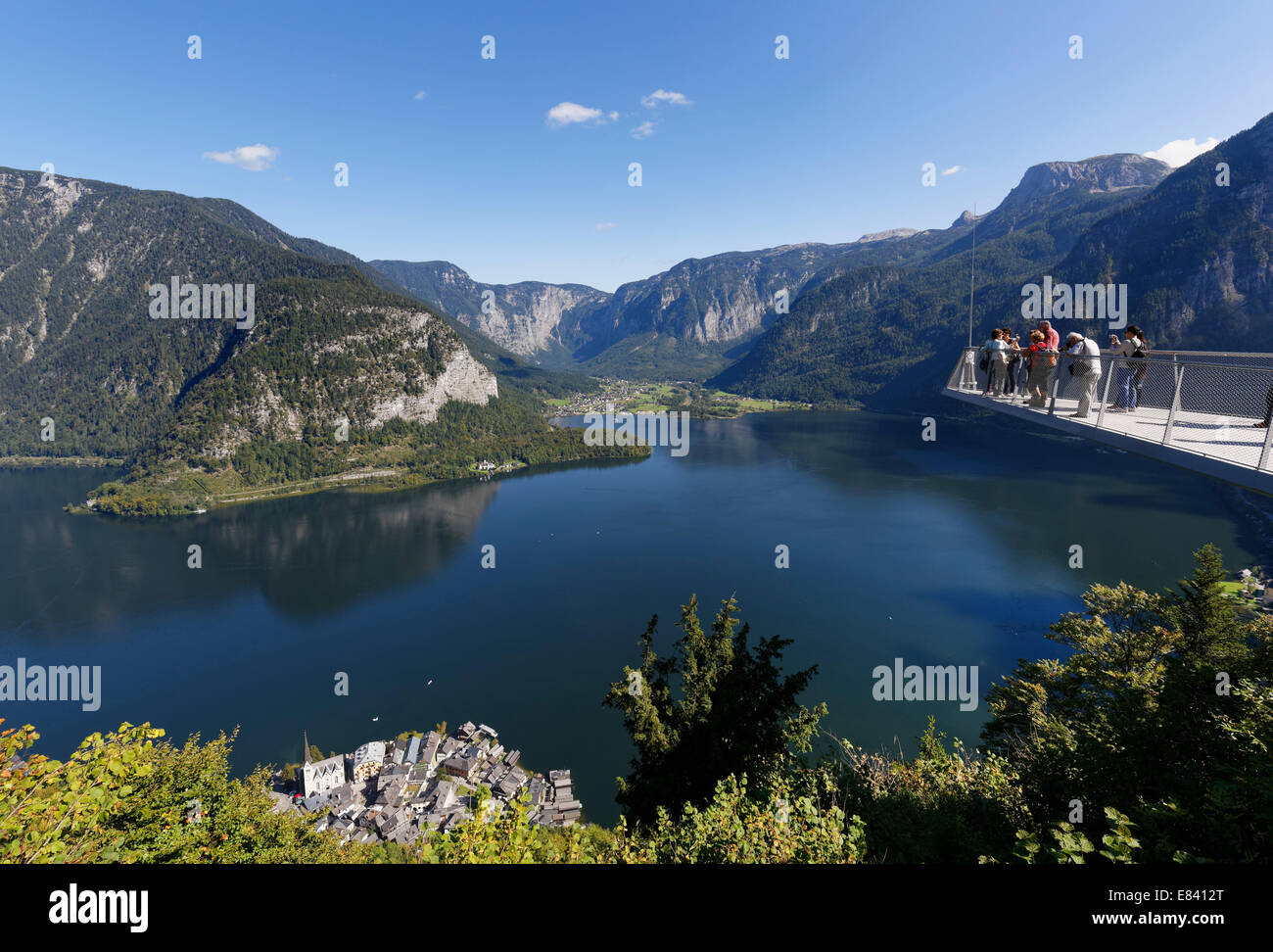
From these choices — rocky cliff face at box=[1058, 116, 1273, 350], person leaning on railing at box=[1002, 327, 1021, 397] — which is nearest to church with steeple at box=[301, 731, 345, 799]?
person leaning on railing at box=[1002, 327, 1021, 397]

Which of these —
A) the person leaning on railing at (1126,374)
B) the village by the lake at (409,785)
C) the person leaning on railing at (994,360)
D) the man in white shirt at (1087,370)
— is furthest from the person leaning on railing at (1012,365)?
the village by the lake at (409,785)

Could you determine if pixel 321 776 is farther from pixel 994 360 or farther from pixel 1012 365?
pixel 1012 365

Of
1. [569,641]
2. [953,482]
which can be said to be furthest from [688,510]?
[953,482]

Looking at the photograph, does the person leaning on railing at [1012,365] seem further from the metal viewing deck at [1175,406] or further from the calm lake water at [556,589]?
the calm lake water at [556,589]

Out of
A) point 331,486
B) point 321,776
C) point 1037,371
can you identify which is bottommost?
point 321,776

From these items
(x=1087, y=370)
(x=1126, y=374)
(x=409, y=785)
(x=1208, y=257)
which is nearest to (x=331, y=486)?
(x=409, y=785)
